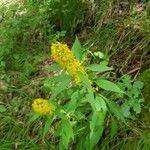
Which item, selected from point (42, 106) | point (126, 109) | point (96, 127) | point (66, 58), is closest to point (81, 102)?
point (96, 127)

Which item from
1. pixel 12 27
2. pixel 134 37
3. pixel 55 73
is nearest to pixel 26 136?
pixel 55 73

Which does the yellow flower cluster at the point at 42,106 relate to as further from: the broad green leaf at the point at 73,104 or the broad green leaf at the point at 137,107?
the broad green leaf at the point at 137,107

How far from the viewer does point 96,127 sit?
2578 millimetres

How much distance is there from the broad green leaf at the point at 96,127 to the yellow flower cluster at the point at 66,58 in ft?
1.29

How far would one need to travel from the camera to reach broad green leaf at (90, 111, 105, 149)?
2465 mm

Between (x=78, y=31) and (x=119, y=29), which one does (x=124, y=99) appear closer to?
(x=119, y=29)

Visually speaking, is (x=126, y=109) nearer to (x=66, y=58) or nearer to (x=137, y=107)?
(x=137, y=107)

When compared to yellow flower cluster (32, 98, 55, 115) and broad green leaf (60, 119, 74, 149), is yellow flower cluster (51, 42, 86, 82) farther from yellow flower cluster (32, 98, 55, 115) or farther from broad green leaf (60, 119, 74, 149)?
broad green leaf (60, 119, 74, 149)

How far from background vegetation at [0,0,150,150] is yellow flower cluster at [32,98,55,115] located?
0.28 m

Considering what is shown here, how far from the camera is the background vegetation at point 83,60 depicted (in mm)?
2746

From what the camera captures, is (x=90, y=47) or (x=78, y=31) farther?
(x=78, y=31)

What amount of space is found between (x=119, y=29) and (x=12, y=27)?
1120 mm

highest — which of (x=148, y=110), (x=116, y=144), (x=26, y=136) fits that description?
(x=148, y=110)

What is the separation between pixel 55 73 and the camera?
375 cm
